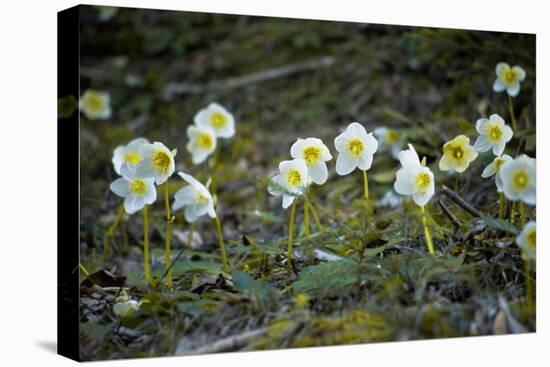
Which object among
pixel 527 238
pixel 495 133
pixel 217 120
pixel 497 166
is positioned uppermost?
pixel 217 120

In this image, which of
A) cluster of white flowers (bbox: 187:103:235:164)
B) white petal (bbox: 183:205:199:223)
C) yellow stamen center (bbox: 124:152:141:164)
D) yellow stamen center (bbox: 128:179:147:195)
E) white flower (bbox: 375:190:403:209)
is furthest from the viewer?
cluster of white flowers (bbox: 187:103:235:164)

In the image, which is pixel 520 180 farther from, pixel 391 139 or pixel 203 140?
pixel 203 140

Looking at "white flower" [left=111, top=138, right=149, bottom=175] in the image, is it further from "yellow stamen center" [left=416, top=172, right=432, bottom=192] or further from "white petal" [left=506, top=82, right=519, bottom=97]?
"white petal" [left=506, top=82, right=519, bottom=97]

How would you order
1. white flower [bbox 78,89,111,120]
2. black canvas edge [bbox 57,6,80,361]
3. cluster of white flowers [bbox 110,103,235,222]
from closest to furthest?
black canvas edge [bbox 57,6,80,361] < cluster of white flowers [bbox 110,103,235,222] < white flower [bbox 78,89,111,120]

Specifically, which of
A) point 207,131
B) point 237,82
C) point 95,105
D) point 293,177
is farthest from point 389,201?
point 95,105

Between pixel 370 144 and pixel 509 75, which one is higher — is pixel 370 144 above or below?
below

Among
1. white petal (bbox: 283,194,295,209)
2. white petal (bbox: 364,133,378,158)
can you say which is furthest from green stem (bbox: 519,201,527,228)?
white petal (bbox: 283,194,295,209)

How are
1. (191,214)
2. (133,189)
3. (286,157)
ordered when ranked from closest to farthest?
(133,189) < (191,214) < (286,157)
